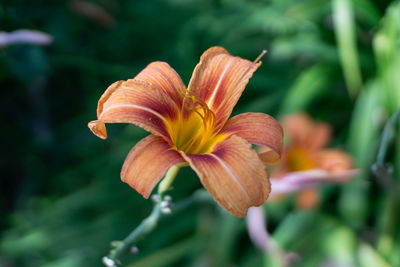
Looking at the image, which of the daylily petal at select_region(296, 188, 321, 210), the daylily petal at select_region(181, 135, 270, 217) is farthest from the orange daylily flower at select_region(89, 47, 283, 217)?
the daylily petal at select_region(296, 188, 321, 210)

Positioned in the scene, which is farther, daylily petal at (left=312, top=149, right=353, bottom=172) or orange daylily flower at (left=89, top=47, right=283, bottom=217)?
daylily petal at (left=312, top=149, right=353, bottom=172)

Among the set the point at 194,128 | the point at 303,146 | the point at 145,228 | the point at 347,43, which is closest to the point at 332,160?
the point at 303,146

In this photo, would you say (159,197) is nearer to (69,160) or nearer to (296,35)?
(69,160)

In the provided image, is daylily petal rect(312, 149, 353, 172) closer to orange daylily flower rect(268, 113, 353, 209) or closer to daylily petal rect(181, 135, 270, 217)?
orange daylily flower rect(268, 113, 353, 209)

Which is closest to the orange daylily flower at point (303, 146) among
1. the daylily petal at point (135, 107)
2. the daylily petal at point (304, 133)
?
the daylily petal at point (304, 133)

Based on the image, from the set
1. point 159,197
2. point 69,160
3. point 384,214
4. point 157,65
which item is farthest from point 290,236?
point 69,160

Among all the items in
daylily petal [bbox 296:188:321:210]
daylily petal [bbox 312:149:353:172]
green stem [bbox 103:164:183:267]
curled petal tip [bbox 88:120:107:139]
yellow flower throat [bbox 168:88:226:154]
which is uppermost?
curled petal tip [bbox 88:120:107:139]

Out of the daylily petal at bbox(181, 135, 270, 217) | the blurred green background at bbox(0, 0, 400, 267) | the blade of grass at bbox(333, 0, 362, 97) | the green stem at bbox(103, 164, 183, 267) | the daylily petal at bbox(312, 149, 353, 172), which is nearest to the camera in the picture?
the daylily petal at bbox(181, 135, 270, 217)
